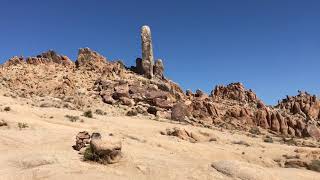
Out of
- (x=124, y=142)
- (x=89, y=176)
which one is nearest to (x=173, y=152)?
(x=124, y=142)

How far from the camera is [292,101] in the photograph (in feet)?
193

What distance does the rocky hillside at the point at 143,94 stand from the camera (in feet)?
147

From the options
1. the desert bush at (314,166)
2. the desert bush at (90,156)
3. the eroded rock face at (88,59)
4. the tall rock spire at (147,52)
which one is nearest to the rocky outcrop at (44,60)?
the eroded rock face at (88,59)

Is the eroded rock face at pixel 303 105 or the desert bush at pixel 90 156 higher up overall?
the eroded rock face at pixel 303 105

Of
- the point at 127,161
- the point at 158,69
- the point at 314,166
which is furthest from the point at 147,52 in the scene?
the point at 127,161

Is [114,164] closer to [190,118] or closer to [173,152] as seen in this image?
[173,152]

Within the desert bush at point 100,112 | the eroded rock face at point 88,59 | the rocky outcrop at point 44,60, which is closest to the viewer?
the desert bush at point 100,112

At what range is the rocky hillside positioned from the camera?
4494cm

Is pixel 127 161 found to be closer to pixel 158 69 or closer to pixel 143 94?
pixel 143 94

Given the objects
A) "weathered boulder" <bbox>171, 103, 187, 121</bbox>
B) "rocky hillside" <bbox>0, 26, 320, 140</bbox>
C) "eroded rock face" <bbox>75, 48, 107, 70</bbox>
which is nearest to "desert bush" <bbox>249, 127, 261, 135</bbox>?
"rocky hillside" <bbox>0, 26, 320, 140</bbox>

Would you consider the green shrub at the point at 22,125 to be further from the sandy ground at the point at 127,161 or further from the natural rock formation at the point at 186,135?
the natural rock formation at the point at 186,135

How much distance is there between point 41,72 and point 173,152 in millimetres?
34377

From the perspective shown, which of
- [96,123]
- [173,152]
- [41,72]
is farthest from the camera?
[41,72]

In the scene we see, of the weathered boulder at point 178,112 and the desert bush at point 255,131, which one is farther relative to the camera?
the desert bush at point 255,131
